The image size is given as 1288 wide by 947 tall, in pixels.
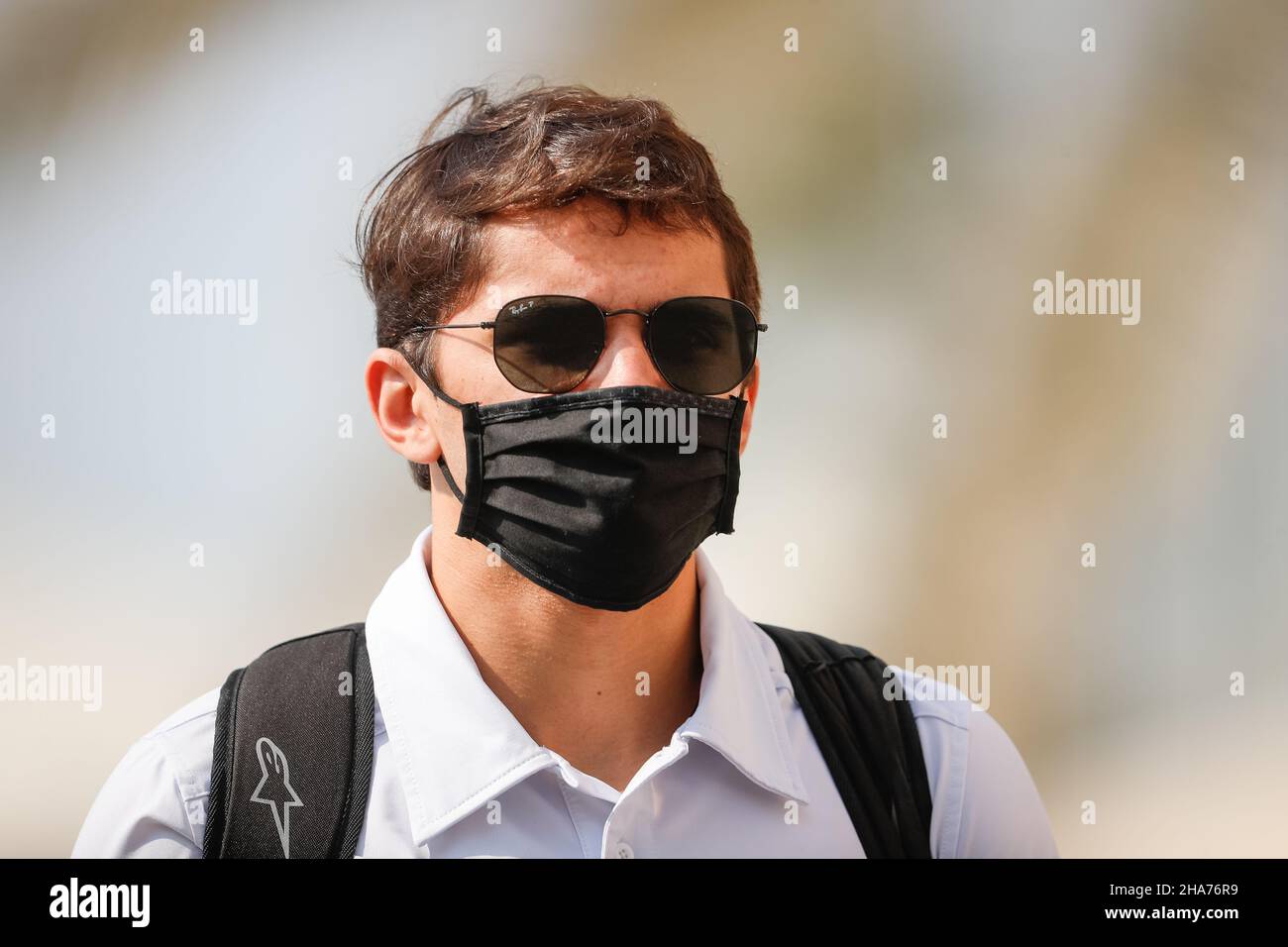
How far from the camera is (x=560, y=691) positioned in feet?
8.35

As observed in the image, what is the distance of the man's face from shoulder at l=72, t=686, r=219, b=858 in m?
0.85

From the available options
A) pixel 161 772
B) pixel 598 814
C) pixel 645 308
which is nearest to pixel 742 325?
pixel 645 308

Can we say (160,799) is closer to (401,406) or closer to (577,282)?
(401,406)

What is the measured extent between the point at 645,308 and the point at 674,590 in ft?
2.31

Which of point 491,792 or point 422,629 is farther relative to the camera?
point 422,629

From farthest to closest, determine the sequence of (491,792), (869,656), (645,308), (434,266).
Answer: (869,656)
(434,266)
(645,308)
(491,792)

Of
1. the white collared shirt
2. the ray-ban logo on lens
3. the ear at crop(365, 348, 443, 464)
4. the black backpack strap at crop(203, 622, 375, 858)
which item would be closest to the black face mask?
the ray-ban logo on lens

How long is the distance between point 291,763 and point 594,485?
865mm

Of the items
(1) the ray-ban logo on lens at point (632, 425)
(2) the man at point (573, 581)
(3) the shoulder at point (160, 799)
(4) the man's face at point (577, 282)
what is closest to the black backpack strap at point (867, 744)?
(2) the man at point (573, 581)

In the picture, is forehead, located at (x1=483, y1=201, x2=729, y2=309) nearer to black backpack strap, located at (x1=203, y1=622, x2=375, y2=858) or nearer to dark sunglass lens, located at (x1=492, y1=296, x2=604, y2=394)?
dark sunglass lens, located at (x1=492, y1=296, x2=604, y2=394)

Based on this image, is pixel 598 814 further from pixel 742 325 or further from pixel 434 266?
pixel 434 266

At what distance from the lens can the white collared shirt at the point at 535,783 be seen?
7.66 ft

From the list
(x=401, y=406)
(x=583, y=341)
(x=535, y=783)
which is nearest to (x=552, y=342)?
(x=583, y=341)

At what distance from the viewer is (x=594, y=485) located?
2.42 m
